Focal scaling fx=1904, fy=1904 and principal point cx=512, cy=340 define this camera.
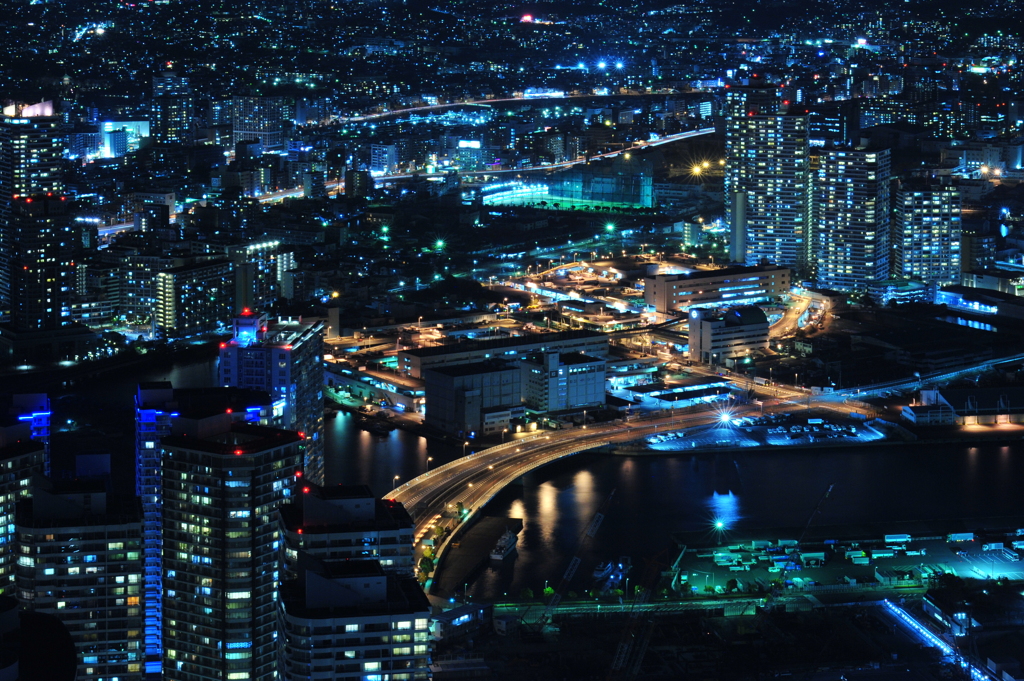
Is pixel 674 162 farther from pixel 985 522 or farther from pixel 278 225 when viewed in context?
pixel 985 522

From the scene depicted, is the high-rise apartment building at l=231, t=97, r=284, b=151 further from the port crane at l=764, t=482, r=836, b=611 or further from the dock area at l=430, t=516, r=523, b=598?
the dock area at l=430, t=516, r=523, b=598

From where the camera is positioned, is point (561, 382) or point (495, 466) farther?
point (561, 382)

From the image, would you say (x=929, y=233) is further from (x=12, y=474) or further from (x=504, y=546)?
(x=12, y=474)

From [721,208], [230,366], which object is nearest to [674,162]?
[721,208]

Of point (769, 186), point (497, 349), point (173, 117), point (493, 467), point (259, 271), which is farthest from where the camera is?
point (173, 117)

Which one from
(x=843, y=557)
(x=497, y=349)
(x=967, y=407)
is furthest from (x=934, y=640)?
(x=497, y=349)

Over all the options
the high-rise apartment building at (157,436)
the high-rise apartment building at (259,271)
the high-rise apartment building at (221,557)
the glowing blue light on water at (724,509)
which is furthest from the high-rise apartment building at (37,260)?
the high-rise apartment building at (221,557)

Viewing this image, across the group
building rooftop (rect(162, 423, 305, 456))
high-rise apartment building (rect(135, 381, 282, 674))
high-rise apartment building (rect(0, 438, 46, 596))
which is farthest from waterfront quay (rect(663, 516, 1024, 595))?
high-rise apartment building (rect(0, 438, 46, 596))
